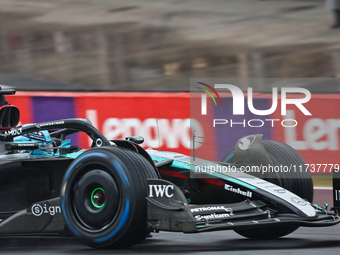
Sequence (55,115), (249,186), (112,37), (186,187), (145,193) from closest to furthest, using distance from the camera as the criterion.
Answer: (145,193) → (249,186) → (186,187) → (55,115) → (112,37)

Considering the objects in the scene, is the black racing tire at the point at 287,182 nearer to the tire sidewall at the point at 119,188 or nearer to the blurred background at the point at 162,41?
the tire sidewall at the point at 119,188

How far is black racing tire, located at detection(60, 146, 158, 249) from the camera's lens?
4.13m

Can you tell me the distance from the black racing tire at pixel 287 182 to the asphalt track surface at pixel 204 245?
9cm

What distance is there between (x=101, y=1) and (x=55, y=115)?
22.3ft

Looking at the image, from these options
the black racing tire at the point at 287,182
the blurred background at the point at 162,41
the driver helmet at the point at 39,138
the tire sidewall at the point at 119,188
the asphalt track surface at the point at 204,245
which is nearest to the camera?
the tire sidewall at the point at 119,188

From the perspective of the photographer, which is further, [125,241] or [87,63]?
[87,63]

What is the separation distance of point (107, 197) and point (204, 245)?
1.05 m

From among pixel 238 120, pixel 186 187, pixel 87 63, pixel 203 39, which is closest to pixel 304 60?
pixel 203 39

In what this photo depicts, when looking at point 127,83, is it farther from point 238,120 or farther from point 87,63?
point 238,120

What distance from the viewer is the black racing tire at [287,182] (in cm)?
506

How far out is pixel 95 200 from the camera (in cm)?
437

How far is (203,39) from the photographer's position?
13.8m

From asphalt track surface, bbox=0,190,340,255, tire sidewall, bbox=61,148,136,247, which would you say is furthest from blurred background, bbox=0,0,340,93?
tire sidewall, bbox=61,148,136,247

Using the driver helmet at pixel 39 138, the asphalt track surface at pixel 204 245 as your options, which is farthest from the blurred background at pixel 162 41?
the asphalt track surface at pixel 204 245
